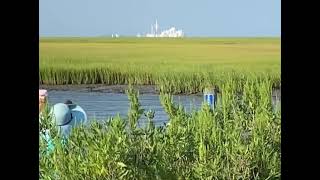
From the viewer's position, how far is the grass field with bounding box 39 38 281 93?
175 cm

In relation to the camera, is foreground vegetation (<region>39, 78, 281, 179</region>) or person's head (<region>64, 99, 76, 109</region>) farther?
person's head (<region>64, 99, 76, 109</region>)

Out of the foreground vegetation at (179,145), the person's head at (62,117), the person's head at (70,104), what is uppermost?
the person's head at (70,104)

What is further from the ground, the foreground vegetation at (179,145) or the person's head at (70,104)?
the person's head at (70,104)

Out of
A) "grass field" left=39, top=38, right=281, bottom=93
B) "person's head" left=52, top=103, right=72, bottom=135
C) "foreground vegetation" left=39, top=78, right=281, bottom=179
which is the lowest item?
"foreground vegetation" left=39, top=78, right=281, bottom=179

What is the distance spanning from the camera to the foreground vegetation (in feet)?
5.37

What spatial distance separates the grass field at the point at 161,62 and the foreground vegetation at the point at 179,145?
7 centimetres

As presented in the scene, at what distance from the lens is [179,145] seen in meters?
1.79

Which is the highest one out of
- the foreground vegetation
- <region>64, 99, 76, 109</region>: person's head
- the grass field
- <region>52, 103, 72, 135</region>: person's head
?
the grass field

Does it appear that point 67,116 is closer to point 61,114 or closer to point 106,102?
point 61,114

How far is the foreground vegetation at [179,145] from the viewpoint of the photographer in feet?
5.37

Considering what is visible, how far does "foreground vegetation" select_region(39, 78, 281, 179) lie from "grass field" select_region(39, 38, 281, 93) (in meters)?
0.07

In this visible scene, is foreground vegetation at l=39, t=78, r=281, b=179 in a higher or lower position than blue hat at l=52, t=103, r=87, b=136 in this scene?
lower

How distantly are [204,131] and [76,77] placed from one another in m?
0.51
